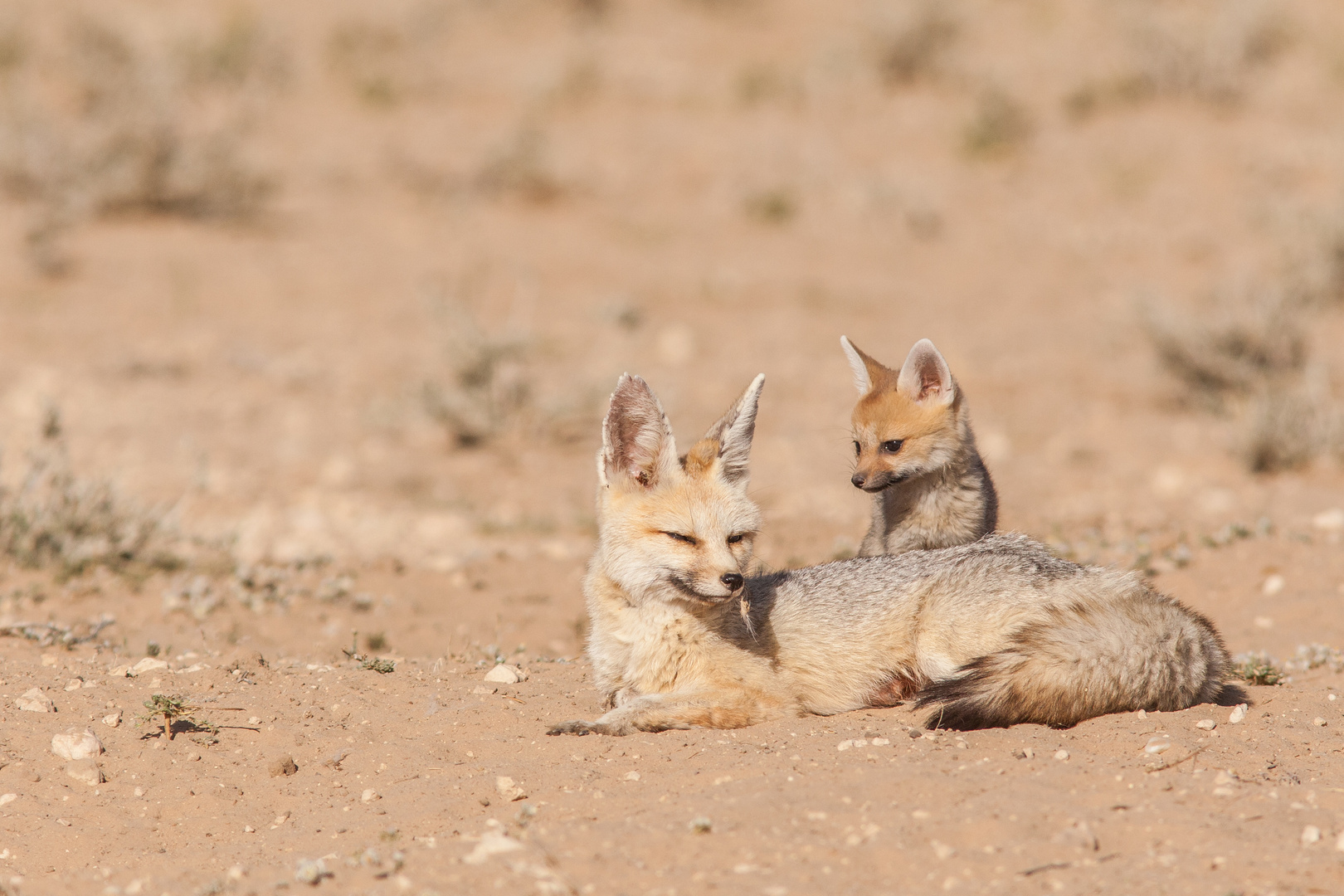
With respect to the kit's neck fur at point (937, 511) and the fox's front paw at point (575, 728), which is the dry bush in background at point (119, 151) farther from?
the fox's front paw at point (575, 728)

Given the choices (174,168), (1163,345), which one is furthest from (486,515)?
(174,168)

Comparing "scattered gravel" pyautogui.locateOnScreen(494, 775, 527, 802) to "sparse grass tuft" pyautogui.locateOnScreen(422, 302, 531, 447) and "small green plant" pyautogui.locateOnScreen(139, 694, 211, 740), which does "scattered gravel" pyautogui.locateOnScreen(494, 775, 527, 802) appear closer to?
"small green plant" pyautogui.locateOnScreen(139, 694, 211, 740)

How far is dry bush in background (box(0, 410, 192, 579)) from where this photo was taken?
685cm

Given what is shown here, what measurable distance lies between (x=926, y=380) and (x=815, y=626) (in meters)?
1.88

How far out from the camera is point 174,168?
1420 centimetres

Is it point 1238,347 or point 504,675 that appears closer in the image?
point 504,675

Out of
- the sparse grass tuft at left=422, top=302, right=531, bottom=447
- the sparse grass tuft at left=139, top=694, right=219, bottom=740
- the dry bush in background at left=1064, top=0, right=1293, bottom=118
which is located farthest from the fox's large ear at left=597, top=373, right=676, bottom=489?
the dry bush in background at left=1064, top=0, right=1293, bottom=118

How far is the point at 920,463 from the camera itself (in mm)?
5973

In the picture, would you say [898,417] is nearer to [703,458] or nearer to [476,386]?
[703,458]

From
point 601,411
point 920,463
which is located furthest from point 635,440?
point 601,411

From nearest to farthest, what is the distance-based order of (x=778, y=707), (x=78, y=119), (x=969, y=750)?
(x=969, y=750) → (x=778, y=707) → (x=78, y=119)

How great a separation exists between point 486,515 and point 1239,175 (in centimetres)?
1184

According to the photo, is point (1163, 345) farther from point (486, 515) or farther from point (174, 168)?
point (174, 168)

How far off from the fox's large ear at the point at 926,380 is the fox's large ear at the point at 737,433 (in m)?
1.65
